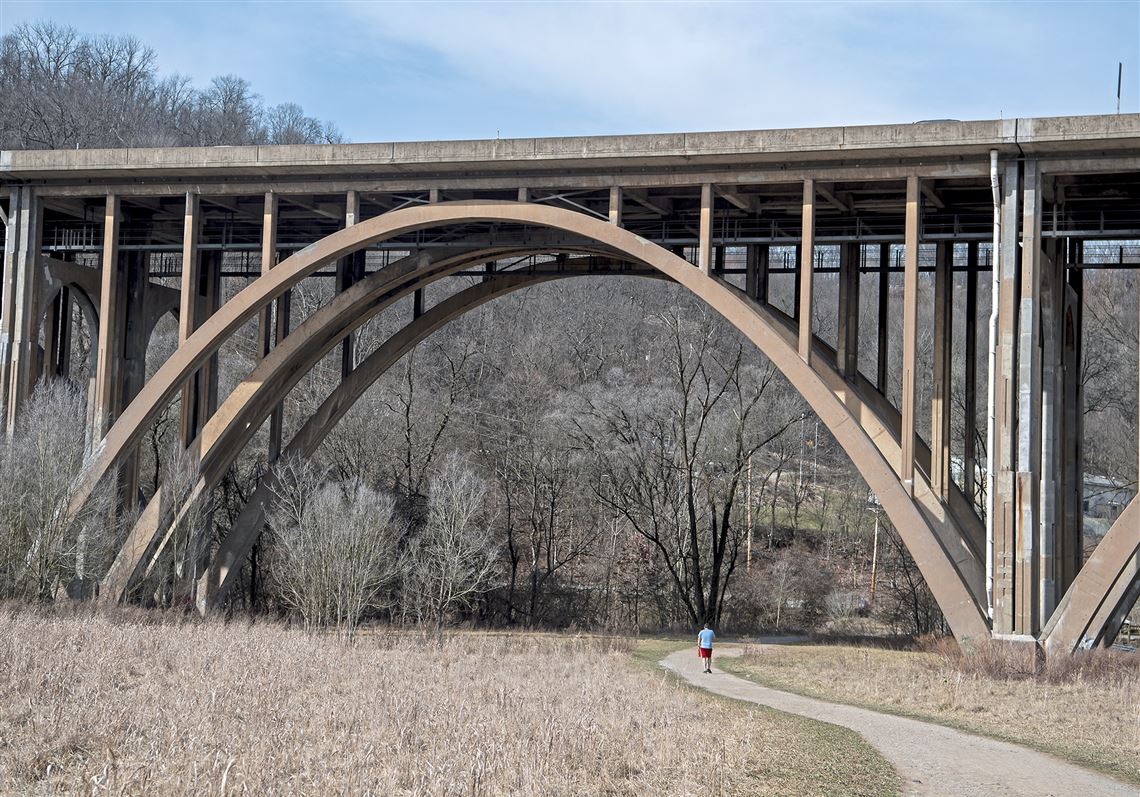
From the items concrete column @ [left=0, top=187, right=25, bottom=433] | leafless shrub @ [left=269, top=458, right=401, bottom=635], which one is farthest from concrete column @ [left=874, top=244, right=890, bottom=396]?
concrete column @ [left=0, top=187, right=25, bottom=433]

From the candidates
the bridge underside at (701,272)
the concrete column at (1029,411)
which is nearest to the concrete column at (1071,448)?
the bridge underside at (701,272)

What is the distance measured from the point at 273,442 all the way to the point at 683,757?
22.3 meters

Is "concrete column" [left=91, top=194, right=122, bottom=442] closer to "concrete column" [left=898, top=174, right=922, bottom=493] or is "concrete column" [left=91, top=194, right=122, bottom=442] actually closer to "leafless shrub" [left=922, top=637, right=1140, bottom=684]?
"concrete column" [left=898, top=174, right=922, bottom=493]

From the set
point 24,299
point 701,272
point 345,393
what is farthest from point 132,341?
point 701,272

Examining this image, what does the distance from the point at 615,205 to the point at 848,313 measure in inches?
212

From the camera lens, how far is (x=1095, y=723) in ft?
54.2

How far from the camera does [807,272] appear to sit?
23.6 m

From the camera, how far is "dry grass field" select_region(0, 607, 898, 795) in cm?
1130

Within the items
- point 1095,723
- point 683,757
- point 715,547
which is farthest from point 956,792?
point 715,547

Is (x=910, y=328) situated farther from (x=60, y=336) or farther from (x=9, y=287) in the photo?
(x=60, y=336)

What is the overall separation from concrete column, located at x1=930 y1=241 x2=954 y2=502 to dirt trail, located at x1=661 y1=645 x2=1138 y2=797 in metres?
7.78

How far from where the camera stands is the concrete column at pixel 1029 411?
22.2 meters

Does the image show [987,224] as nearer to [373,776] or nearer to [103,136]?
[373,776]

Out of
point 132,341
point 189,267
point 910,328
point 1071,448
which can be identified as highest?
point 189,267
